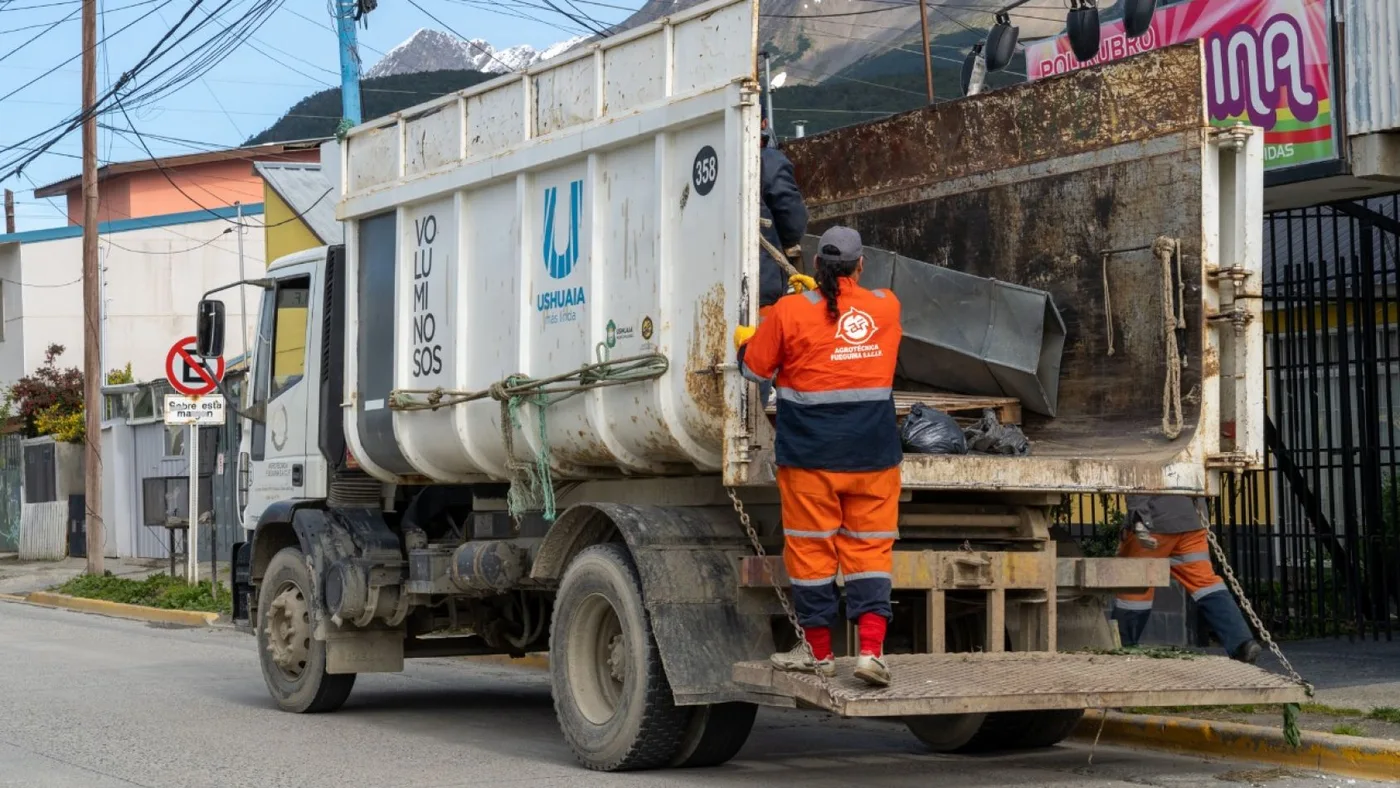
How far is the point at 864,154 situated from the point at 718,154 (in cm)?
212

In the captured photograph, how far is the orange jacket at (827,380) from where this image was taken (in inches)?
261

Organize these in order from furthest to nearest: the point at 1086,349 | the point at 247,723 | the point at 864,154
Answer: the point at 247,723, the point at 864,154, the point at 1086,349

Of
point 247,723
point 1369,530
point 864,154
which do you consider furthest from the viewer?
point 1369,530

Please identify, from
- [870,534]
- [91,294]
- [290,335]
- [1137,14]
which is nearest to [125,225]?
[91,294]

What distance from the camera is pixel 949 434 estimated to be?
712 cm

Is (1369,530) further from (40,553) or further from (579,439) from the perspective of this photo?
(40,553)

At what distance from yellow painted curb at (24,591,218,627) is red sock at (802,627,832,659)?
1201 centimetres

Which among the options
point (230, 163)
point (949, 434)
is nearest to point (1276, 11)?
point (949, 434)

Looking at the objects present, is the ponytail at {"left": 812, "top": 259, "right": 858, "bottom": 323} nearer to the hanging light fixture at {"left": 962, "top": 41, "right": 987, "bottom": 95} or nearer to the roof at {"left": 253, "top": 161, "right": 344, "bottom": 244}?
the hanging light fixture at {"left": 962, "top": 41, "right": 987, "bottom": 95}

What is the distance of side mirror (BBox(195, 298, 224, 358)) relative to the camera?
10617mm

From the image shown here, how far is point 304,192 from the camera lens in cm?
2736

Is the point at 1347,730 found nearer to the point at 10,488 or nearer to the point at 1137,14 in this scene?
the point at 1137,14

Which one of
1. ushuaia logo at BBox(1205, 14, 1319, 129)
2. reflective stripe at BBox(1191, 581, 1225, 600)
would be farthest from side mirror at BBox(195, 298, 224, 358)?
ushuaia logo at BBox(1205, 14, 1319, 129)

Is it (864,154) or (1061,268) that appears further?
(864,154)
